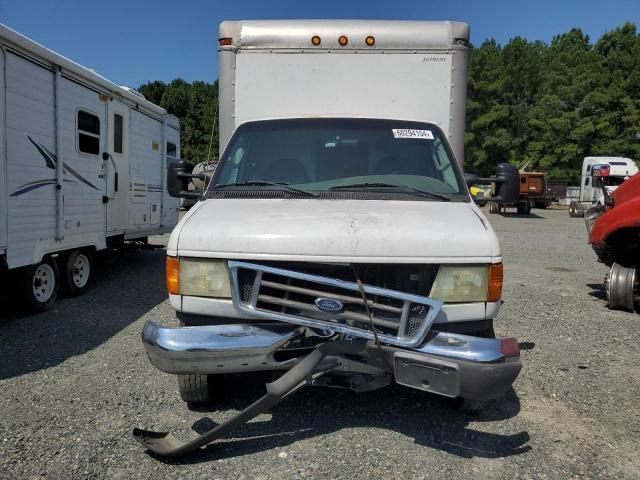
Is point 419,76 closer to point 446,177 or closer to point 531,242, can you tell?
point 446,177

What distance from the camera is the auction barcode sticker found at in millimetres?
4477

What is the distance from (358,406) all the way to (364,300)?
4.18ft

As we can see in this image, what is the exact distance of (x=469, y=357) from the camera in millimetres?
2898

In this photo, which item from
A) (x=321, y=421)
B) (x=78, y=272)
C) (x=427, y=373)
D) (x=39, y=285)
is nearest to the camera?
(x=427, y=373)

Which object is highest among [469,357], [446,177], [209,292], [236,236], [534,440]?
[446,177]

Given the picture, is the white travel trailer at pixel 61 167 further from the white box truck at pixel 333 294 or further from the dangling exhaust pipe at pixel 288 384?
the dangling exhaust pipe at pixel 288 384

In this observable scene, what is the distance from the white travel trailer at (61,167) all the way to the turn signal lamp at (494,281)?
5003mm

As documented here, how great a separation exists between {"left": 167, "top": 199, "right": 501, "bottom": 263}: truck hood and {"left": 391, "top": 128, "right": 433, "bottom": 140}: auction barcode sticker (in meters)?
1.25

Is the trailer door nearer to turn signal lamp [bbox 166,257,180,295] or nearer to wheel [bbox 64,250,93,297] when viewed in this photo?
wheel [bbox 64,250,93,297]

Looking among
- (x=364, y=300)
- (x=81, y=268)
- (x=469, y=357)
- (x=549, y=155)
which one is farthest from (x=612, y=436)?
(x=549, y=155)

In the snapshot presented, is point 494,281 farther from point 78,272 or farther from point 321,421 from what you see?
point 78,272

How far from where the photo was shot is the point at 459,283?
10.3ft

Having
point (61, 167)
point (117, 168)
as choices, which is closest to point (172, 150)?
point (117, 168)

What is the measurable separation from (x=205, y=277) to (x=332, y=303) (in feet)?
2.56
